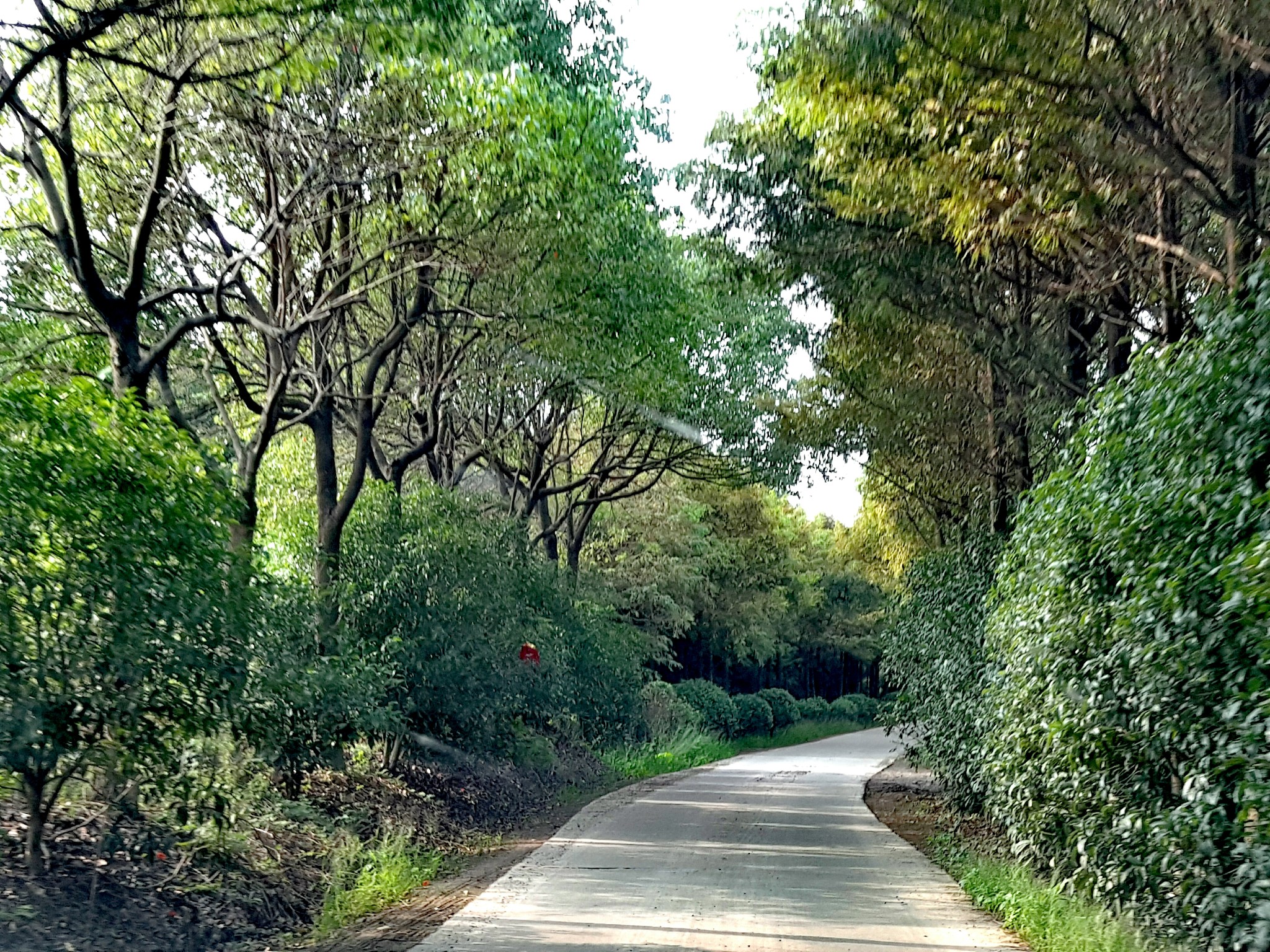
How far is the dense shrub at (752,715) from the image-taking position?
4628 cm

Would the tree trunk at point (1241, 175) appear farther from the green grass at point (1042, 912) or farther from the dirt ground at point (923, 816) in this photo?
the dirt ground at point (923, 816)

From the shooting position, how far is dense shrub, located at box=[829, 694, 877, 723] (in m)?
65.6

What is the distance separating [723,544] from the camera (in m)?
41.2

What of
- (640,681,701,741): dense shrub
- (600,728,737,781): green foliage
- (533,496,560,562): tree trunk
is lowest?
(600,728,737,781): green foliage

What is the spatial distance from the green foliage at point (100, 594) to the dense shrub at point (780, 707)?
143 ft

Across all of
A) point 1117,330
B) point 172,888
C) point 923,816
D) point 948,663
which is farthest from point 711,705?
point 172,888

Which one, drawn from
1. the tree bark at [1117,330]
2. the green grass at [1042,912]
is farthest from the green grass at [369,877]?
the tree bark at [1117,330]

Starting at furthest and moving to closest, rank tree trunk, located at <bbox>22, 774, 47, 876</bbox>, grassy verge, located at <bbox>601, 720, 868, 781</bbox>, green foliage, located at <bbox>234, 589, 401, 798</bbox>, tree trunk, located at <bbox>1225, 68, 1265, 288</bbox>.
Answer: grassy verge, located at <bbox>601, 720, 868, 781</bbox>, green foliage, located at <bbox>234, 589, 401, 798</bbox>, tree trunk, located at <bbox>22, 774, 47, 876</bbox>, tree trunk, located at <bbox>1225, 68, 1265, 288</bbox>

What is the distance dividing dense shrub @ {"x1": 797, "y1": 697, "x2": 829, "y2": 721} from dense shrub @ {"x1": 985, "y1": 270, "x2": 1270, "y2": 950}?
4983 cm

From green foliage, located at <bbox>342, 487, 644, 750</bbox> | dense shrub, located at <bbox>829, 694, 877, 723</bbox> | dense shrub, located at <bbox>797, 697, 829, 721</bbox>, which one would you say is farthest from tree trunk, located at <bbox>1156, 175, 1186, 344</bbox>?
dense shrub, located at <bbox>829, 694, 877, 723</bbox>

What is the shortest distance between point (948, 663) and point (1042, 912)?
6.83 meters

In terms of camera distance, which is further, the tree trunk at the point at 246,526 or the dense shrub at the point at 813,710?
the dense shrub at the point at 813,710

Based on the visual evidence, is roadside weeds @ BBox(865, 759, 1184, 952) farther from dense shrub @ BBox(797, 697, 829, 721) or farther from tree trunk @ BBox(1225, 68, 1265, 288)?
dense shrub @ BBox(797, 697, 829, 721)

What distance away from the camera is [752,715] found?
47531mm
